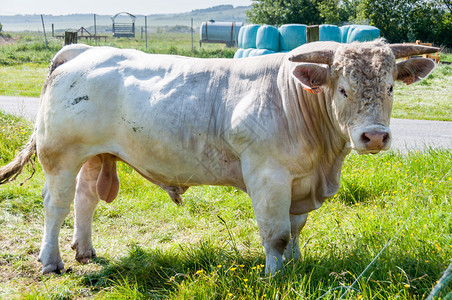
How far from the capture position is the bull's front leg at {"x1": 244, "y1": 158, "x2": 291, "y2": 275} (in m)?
3.31

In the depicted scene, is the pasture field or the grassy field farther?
the pasture field

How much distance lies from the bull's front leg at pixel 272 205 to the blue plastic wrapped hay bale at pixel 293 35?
1104cm

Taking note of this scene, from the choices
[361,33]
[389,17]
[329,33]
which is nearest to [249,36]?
[329,33]

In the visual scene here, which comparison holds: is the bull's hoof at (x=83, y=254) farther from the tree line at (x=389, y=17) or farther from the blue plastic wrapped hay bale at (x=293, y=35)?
the tree line at (x=389, y=17)

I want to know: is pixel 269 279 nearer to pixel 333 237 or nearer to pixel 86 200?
pixel 333 237

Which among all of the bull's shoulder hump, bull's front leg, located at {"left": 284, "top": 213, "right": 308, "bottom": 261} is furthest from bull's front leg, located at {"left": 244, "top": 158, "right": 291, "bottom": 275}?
the bull's shoulder hump

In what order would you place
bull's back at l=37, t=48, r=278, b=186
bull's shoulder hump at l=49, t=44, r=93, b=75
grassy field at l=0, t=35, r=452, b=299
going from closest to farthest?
grassy field at l=0, t=35, r=452, b=299
bull's back at l=37, t=48, r=278, b=186
bull's shoulder hump at l=49, t=44, r=93, b=75

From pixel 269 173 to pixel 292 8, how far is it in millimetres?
36405

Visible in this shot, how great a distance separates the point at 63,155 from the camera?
155 inches

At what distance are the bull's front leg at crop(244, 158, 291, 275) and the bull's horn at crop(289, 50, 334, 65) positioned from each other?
2.39 feet

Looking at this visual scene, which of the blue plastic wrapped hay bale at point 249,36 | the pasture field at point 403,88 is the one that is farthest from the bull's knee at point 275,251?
the blue plastic wrapped hay bale at point 249,36

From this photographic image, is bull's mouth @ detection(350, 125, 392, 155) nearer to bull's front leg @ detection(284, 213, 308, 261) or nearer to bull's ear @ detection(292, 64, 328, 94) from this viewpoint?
bull's ear @ detection(292, 64, 328, 94)

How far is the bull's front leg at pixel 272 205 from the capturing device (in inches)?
130

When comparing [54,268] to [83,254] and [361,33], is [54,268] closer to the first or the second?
[83,254]
